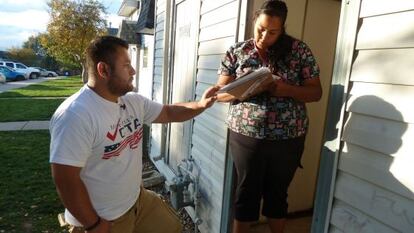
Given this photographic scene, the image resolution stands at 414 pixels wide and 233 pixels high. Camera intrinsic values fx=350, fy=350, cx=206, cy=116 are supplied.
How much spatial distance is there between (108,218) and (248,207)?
0.97 metres

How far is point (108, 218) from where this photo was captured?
2.30 metres

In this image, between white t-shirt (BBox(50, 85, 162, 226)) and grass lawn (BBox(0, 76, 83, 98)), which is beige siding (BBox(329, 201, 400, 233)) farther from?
grass lawn (BBox(0, 76, 83, 98))

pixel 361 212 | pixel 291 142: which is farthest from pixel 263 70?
pixel 361 212

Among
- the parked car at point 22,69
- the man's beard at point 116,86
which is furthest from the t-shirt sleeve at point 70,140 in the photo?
the parked car at point 22,69

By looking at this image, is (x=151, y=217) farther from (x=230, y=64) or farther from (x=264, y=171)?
(x=230, y=64)

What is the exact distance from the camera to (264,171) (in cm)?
236

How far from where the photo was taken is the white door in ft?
15.2

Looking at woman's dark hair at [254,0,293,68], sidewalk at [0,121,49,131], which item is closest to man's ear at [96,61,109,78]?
woman's dark hair at [254,0,293,68]

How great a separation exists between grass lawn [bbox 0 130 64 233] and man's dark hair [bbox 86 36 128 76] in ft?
8.98

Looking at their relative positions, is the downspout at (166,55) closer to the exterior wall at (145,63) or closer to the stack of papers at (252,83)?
the stack of papers at (252,83)

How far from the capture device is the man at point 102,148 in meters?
1.96

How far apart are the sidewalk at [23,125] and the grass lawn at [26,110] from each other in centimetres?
60

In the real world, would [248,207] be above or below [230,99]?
below

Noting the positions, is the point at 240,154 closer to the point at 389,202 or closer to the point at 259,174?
the point at 259,174
